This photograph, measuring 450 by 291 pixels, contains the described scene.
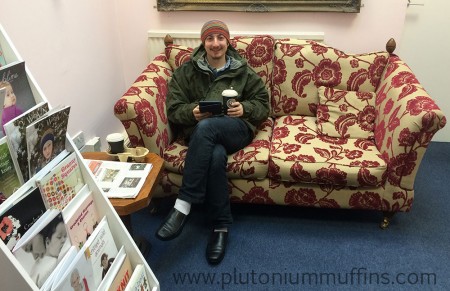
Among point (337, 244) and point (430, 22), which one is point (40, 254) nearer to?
point (337, 244)

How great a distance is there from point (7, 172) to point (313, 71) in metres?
1.70

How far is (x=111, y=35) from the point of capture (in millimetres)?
2471

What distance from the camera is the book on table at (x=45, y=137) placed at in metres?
1.03

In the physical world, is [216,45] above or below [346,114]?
above

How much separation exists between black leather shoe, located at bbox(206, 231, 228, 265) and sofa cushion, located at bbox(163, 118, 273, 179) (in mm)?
287

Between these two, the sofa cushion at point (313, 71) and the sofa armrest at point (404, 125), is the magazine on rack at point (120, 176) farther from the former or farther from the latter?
the sofa armrest at point (404, 125)

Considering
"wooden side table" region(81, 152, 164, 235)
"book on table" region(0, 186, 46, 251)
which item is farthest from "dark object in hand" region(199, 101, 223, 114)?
"book on table" region(0, 186, 46, 251)

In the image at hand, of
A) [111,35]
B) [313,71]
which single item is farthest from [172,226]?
[111,35]

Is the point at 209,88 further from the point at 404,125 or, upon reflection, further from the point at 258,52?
the point at 404,125

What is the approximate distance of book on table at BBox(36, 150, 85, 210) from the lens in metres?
1.08

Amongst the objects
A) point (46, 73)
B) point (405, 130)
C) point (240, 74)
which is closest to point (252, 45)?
point (240, 74)

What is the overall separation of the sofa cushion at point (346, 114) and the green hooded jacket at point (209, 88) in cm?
33

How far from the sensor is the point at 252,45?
225cm

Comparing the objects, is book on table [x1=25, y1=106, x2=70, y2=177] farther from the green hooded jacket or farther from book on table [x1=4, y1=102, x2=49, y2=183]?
the green hooded jacket
